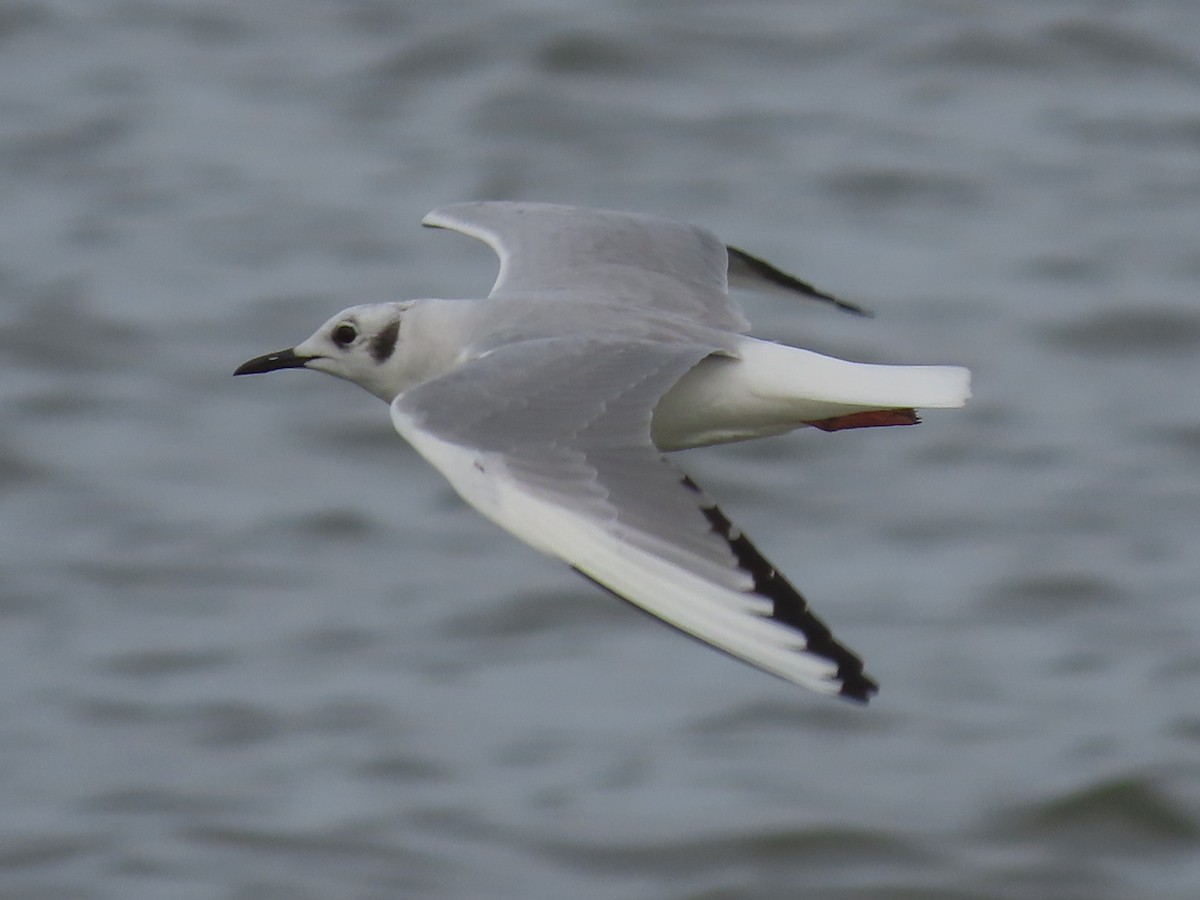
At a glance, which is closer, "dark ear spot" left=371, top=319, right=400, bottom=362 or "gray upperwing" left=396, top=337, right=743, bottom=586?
"gray upperwing" left=396, top=337, right=743, bottom=586

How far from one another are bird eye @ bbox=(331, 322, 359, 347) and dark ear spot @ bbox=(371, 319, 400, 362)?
68mm

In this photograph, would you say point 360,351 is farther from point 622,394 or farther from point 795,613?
point 795,613

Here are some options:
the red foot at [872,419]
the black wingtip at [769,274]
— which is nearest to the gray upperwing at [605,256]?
the black wingtip at [769,274]

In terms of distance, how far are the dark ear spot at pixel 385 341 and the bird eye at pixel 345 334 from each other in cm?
7

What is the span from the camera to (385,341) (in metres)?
5.85

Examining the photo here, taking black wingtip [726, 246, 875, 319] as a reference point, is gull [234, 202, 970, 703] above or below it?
above

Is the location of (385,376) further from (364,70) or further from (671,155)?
(364,70)

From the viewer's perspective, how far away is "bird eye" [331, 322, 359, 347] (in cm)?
592

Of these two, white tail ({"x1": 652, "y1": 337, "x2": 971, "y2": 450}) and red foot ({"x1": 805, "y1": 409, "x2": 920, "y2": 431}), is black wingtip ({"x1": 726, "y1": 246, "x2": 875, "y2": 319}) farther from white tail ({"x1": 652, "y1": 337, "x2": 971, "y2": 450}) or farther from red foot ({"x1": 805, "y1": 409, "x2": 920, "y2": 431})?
white tail ({"x1": 652, "y1": 337, "x2": 971, "y2": 450})

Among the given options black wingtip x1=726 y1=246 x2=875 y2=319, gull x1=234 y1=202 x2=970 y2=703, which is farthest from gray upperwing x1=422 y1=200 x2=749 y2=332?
black wingtip x1=726 y1=246 x2=875 y2=319

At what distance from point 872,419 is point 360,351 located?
1.24 meters

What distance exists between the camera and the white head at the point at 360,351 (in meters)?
5.84

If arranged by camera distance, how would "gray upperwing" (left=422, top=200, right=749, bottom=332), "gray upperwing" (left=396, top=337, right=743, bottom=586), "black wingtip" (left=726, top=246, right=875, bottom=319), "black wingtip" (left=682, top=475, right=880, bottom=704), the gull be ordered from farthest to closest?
"black wingtip" (left=726, top=246, right=875, bottom=319)
"gray upperwing" (left=422, top=200, right=749, bottom=332)
"gray upperwing" (left=396, top=337, right=743, bottom=586)
the gull
"black wingtip" (left=682, top=475, right=880, bottom=704)

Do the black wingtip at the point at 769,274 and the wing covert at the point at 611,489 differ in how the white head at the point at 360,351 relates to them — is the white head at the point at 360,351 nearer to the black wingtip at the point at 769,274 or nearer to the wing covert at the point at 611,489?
the wing covert at the point at 611,489
